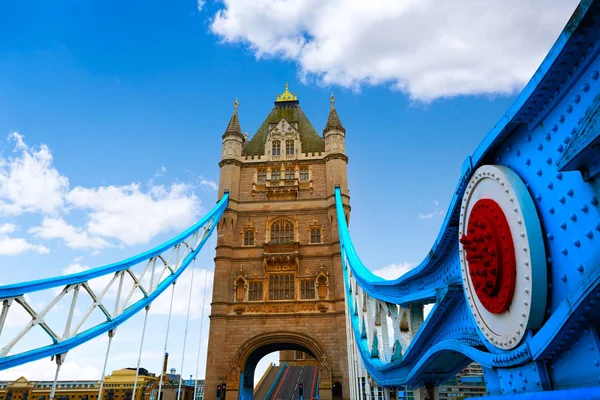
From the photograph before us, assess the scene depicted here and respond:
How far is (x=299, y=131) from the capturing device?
28.3 metres

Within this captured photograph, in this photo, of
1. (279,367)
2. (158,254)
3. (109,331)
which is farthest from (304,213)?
(279,367)

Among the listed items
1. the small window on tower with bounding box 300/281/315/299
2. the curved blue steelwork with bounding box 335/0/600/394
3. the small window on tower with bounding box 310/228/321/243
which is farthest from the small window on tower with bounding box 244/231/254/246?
the curved blue steelwork with bounding box 335/0/600/394

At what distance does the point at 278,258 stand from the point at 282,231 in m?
1.94

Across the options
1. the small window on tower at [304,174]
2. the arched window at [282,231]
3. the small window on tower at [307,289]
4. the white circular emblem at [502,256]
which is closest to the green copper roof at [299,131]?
the small window on tower at [304,174]

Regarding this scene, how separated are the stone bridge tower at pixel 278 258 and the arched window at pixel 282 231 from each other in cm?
6

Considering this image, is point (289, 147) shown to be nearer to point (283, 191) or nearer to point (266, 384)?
point (283, 191)

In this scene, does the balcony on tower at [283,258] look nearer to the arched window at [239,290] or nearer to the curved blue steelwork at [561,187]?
the arched window at [239,290]

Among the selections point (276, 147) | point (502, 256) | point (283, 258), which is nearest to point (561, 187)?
point (502, 256)

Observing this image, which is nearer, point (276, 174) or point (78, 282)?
point (78, 282)

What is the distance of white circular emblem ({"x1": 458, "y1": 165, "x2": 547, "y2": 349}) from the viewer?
132 inches

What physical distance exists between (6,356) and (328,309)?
15.2m

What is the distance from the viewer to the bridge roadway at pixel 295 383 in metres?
34.4

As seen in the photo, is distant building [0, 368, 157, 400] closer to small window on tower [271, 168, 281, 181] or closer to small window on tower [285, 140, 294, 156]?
small window on tower [271, 168, 281, 181]

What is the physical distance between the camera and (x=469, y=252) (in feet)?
14.0
